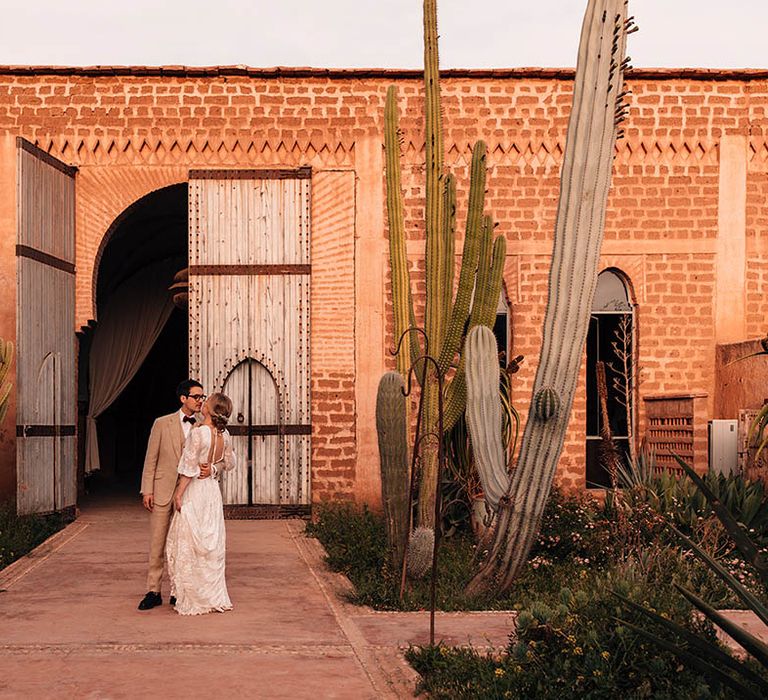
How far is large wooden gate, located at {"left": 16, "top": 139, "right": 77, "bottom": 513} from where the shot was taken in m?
13.1

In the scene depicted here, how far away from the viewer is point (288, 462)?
47.9 ft

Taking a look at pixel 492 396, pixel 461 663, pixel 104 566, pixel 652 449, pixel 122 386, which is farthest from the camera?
pixel 122 386

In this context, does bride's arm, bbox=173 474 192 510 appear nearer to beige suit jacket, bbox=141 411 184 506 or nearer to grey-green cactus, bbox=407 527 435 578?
beige suit jacket, bbox=141 411 184 506

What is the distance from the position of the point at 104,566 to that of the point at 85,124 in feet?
20.2

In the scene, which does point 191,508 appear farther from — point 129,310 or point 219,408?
point 129,310

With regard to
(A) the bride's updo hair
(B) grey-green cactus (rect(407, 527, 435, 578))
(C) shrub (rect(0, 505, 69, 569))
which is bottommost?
(C) shrub (rect(0, 505, 69, 569))

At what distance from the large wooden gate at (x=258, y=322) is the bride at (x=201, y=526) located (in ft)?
18.6

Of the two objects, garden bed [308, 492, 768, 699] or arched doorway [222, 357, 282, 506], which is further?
arched doorway [222, 357, 282, 506]

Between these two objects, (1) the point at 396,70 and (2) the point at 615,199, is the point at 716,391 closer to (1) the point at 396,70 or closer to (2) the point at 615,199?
(2) the point at 615,199

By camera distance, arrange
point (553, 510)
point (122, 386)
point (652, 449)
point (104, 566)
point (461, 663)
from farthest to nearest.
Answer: point (122, 386) → point (652, 449) → point (553, 510) → point (104, 566) → point (461, 663)

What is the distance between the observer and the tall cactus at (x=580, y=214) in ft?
27.3

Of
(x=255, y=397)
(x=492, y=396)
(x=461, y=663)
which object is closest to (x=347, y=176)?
(x=255, y=397)

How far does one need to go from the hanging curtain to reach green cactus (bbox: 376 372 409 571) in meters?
9.50

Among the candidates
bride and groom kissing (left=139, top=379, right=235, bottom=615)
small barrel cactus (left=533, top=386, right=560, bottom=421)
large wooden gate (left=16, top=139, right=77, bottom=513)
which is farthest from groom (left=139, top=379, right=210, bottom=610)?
large wooden gate (left=16, top=139, right=77, bottom=513)
